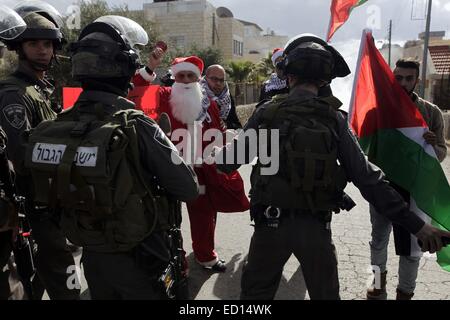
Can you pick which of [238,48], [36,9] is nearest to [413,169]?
[36,9]

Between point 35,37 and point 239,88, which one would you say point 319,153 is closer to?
point 35,37

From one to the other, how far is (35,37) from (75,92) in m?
1.12

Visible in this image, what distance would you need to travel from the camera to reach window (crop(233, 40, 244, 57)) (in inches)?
1646

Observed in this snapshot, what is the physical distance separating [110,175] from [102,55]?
58 cm

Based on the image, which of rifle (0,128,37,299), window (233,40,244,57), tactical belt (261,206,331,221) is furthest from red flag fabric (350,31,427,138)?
window (233,40,244,57)

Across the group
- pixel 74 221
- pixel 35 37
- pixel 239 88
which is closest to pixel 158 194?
pixel 74 221

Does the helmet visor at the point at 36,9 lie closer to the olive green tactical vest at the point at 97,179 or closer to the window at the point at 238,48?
the olive green tactical vest at the point at 97,179

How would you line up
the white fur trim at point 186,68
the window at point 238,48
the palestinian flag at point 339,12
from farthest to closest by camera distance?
the window at point 238,48, the palestinian flag at point 339,12, the white fur trim at point 186,68

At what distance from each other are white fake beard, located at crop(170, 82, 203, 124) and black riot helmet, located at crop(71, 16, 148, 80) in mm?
1662

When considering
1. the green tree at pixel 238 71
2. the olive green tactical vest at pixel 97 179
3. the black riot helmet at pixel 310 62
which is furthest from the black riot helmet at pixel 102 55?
the green tree at pixel 238 71

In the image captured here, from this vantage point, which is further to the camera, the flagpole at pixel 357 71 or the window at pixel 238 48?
the window at pixel 238 48

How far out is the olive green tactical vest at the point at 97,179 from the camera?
1.78 meters

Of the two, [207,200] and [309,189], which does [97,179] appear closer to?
[309,189]

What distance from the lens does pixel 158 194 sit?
1980 millimetres
